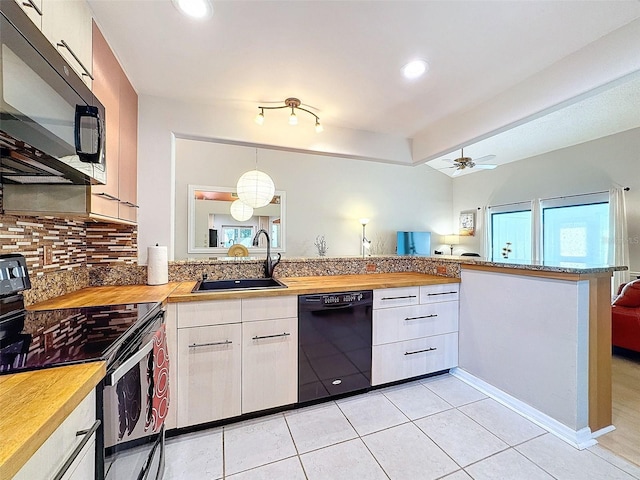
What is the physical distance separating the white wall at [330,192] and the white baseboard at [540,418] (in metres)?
3.77

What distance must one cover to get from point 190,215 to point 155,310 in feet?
12.4

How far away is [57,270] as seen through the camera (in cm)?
162

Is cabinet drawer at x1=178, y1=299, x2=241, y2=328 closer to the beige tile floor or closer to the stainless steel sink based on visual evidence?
the stainless steel sink

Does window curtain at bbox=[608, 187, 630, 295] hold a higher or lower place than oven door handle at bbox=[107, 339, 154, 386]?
higher

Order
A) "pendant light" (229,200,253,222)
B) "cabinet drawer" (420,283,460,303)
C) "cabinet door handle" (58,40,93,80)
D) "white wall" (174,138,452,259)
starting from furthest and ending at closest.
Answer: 1. "white wall" (174,138,452,259)
2. "pendant light" (229,200,253,222)
3. "cabinet drawer" (420,283,460,303)
4. "cabinet door handle" (58,40,93,80)

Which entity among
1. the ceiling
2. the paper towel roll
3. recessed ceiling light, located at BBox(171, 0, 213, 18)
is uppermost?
the ceiling

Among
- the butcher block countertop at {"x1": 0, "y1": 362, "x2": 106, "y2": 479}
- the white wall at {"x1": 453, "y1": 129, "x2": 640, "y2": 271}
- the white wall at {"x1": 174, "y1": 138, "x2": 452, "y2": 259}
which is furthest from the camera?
the white wall at {"x1": 174, "y1": 138, "x2": 452, "y2": 259}

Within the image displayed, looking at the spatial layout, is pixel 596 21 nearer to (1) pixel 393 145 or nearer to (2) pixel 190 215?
(1) pixel 393 145

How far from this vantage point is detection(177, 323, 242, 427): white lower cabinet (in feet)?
5.44

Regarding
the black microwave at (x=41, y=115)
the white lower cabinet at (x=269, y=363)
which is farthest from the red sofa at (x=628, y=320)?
the black microwave at (x=41, y=115)

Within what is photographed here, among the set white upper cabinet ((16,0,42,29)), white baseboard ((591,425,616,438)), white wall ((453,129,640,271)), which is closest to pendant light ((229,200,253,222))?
white upper cabinet ((16,0,42,29))

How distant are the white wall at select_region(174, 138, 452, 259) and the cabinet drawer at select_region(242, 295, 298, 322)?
11.6ft

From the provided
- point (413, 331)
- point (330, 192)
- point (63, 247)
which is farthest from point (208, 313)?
point (330, 192)

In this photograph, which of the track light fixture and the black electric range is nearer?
the black electric range
